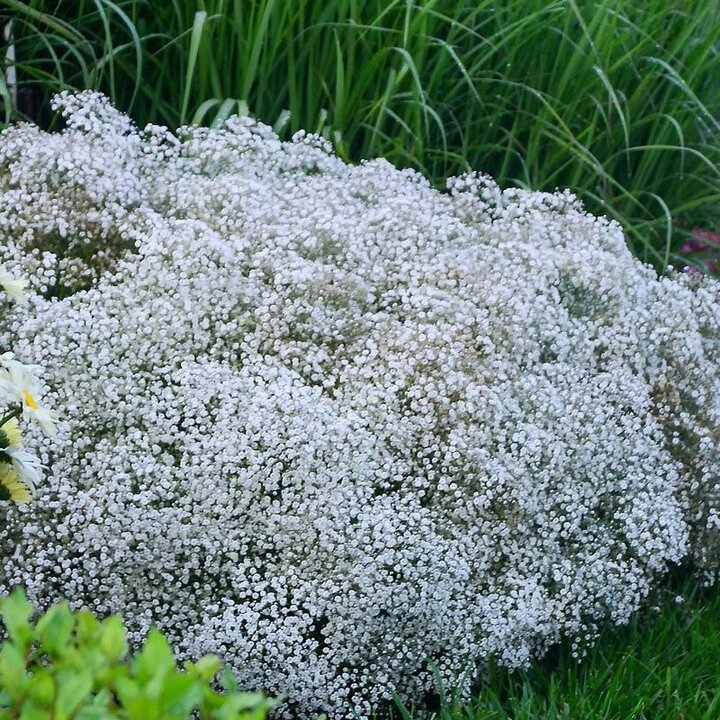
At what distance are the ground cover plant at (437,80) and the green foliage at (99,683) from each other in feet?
9.88

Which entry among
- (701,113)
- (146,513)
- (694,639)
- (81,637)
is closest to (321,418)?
(146,513)

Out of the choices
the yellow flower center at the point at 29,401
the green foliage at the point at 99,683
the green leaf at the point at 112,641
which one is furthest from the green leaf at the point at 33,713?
the yellow flower center at the point at 29,401

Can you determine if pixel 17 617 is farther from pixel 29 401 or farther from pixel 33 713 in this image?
pixel 29 401

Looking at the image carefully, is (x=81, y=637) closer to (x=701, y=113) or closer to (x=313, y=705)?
(x=313, y=705)

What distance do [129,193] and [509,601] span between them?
1658mm

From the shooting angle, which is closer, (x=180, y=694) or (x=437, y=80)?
(x=180, y=694)

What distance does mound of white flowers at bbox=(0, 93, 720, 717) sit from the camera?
117 inches

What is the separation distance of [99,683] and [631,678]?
2296 millimetres

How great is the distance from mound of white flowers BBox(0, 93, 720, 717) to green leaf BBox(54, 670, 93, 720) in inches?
67.2

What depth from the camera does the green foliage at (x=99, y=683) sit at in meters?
1.21

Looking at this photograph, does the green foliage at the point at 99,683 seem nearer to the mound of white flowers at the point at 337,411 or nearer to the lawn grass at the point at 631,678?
the mound of white flowers at the point at 337,411

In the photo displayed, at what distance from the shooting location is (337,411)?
3203 millimetres

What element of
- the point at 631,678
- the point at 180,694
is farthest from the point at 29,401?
the point at 631,678

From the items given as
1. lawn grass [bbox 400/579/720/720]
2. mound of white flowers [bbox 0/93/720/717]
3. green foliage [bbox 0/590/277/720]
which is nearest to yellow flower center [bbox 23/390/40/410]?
mound of white flowers [bbox 0/93/720/717]
